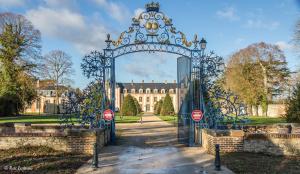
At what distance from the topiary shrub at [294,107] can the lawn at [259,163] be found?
26.4 feet

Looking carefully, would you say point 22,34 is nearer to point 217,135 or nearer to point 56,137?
point 56,137

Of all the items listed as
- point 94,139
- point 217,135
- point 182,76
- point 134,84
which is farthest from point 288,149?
point 134,84

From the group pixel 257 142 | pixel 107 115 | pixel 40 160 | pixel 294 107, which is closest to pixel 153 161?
pixel 40 160

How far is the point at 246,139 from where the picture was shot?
9148 mm

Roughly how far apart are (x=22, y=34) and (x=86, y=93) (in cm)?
2540

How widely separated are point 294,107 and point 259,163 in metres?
9.86

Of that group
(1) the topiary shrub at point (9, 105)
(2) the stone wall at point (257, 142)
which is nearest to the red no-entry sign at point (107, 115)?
(2) the stone wall at point (257, 142)

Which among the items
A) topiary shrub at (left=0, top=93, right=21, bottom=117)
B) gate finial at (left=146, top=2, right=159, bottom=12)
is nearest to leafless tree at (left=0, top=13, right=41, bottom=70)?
topiary shrub at (left=0, top=93, right=21, bottom=117)

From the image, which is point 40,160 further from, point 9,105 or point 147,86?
point 147,86

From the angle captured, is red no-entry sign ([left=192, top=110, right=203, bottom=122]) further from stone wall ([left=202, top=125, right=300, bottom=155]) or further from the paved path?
stone wall ([left=202, top=125, right=300, bottom=155])

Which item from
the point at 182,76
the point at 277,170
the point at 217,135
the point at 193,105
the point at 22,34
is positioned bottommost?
the point at 277,170

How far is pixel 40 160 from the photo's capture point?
7.73 metres

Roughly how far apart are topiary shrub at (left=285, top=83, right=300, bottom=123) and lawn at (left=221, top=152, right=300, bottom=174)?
804 cm

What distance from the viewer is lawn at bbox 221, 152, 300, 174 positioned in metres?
6.92
